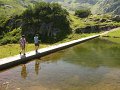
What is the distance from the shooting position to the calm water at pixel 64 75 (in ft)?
59.7

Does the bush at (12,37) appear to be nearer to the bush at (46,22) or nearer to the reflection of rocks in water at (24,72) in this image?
the bush at (46,22)

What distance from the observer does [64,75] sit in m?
21.2

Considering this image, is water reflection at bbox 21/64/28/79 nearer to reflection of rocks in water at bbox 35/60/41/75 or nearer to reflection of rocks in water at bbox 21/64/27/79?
reflection of rocks in water at bbox 21/64/27/79

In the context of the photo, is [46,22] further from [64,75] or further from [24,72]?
[64,75]

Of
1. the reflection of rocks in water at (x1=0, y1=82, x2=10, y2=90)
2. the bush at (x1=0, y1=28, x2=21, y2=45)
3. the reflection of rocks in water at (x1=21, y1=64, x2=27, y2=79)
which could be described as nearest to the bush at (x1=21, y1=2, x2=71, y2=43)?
the bush at (x1=0, y1=28, x2=21, y2=45)

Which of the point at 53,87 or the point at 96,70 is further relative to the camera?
the point at 96,70

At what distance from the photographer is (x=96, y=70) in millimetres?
23625

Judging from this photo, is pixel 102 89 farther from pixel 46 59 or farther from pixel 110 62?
pixel 46 59

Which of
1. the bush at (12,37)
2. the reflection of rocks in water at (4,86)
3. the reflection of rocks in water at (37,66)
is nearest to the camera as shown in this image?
the reflection of rocks in water at (4,86)

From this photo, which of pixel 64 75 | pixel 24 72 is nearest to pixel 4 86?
pixel 24 72

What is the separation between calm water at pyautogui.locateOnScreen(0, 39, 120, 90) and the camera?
716 inches

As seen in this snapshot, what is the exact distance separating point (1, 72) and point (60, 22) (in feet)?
181

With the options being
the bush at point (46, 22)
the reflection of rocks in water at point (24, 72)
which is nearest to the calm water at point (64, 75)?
the reflection of rocks in water at point (24, 72)

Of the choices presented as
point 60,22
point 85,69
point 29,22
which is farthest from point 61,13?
point 85,69
